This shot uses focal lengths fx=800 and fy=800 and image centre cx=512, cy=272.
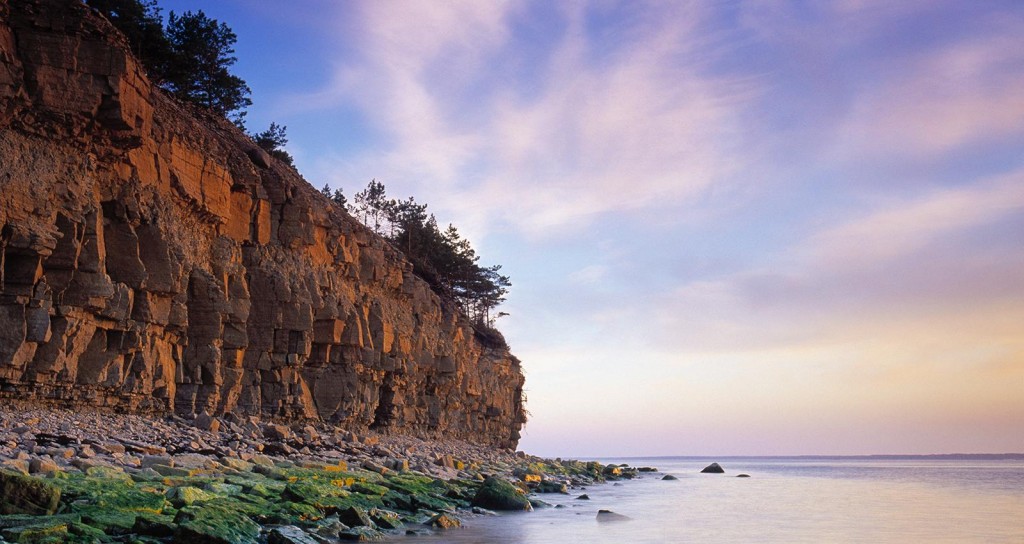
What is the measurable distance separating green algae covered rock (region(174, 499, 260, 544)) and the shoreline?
18 mm

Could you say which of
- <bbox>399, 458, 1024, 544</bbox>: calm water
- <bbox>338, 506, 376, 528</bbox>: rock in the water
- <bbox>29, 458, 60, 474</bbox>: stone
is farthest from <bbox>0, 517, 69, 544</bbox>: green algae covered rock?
<bbox>399, 458, 1024, 544</bbox>: calm water

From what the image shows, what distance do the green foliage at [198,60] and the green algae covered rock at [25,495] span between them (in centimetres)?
2202

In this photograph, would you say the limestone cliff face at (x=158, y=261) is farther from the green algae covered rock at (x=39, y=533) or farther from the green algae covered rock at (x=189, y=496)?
the green algae covered rock at (x=39, y=533)

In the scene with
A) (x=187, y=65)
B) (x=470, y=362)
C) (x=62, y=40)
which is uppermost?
(x=187, y=65)

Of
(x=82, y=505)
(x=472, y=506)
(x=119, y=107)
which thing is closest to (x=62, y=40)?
(x=119, y=107)

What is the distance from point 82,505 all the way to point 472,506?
948 cm

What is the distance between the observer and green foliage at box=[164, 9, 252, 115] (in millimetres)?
28625

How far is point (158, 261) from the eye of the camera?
1889 cm

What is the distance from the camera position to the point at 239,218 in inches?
924

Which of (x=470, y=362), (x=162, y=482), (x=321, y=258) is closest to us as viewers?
(x=162, y=482)

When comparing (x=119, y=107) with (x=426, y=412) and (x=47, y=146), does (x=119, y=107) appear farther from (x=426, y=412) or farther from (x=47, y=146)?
(x=426, y=412)

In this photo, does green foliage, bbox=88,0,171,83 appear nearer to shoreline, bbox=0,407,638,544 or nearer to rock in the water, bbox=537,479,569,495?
shoreline, bbox=0,407,638,544

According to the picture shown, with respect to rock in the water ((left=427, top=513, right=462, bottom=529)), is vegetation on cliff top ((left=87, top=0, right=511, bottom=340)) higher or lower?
higher

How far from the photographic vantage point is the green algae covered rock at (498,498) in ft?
58.9
